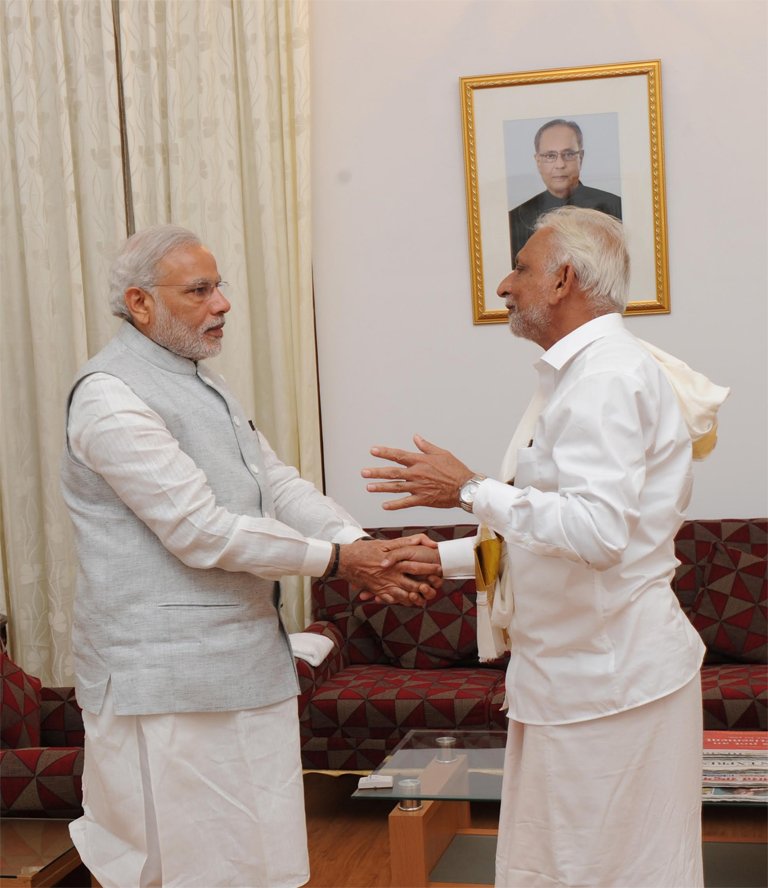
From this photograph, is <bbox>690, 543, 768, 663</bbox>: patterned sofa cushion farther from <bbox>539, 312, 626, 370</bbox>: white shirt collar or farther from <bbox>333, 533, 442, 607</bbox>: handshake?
<bbox>539, 312, 626, 370</bbox>: white shirt collar

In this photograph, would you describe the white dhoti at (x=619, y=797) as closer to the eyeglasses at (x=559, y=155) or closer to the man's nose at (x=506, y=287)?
the man's nose at (x=506, y=287)

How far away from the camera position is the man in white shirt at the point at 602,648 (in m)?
2.01

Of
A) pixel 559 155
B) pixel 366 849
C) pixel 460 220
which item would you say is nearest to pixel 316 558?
pixel 366 849

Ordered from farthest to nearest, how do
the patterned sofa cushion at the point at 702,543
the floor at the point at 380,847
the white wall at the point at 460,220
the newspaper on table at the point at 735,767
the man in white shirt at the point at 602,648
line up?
1. the white wall at the point at 460,220
2. the patterned sofa cushion at the point at 702,543
3. the floor at the point at 380,847
4. the newspaper on table at the point at 735,767
5. the man in white shirt at the point at 602,648

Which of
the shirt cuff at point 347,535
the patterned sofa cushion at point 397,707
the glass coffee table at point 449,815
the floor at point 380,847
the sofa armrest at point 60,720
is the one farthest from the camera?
the patterned sofa cushion at point 397,707

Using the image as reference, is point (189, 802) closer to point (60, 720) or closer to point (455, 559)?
point (455, 559)

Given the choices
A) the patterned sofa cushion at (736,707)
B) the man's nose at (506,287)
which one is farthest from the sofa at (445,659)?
the man's nose at (506,287)

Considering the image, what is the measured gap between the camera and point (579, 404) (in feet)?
6.57

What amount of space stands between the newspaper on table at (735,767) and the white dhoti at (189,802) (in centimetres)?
122

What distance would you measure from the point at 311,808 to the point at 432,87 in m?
2.95

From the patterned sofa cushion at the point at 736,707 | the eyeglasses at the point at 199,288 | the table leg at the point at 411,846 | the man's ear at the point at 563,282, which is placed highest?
the eyeglasses at the point at 199,288

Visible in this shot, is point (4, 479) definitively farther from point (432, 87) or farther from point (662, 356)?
point (662, 356)

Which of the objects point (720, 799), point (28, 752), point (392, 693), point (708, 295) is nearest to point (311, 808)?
point (392, 693)

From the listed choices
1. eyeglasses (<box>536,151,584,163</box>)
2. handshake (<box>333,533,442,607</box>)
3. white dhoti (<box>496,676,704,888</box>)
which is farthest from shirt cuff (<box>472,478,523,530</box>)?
eyeglasses (<box>536,151,584,163</box>)
